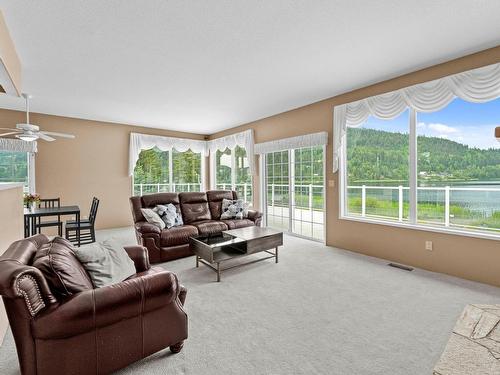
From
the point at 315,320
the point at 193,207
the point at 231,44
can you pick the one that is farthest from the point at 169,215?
the point at 315,320

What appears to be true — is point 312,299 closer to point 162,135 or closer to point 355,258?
point 355,258

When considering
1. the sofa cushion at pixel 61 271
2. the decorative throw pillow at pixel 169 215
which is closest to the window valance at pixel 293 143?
the decorative throw pillow at pixel 169 215

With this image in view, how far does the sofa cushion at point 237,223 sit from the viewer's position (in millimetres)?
4561

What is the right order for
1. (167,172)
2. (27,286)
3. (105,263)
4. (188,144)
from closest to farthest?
(27,286)
(105,263)
(167,172)
(188,144)

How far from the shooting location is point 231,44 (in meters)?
2.68

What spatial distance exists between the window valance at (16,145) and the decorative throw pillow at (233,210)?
3.86m

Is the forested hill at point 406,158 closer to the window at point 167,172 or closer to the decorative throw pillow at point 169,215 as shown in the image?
the decorative throw pillow at point 169,215

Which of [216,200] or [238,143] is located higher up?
[238,143]

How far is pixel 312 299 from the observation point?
2574 millimetres

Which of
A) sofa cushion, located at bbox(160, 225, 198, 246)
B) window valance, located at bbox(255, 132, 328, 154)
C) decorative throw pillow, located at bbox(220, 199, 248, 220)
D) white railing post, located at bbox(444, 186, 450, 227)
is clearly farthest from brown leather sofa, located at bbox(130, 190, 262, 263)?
white railing post, located at bbox(444, 186, 450, 227)

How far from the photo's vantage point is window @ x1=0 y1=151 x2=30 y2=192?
509 centimetres

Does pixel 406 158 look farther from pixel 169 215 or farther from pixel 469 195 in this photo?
pixel 169 215

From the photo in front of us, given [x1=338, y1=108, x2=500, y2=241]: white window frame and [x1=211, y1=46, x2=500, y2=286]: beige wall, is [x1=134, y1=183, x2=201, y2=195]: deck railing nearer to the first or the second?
[x1=211, y1=46, x2=500, y2=286]: beige wall

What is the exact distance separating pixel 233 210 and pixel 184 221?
0.96 meters
